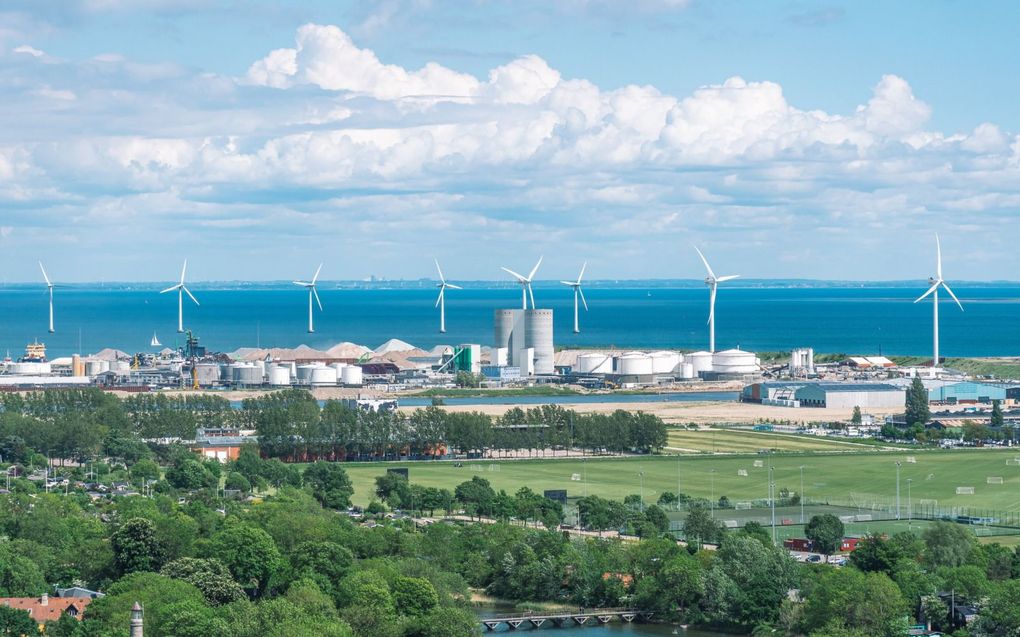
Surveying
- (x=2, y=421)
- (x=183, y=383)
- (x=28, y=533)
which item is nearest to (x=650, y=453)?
(x=2, y=421)

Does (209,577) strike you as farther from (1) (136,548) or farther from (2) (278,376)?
(2) (278,376)

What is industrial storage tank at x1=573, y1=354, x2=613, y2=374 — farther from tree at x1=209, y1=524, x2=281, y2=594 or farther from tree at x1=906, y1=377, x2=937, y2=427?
tree at x1=209, y1=524, x2=281, y2=594

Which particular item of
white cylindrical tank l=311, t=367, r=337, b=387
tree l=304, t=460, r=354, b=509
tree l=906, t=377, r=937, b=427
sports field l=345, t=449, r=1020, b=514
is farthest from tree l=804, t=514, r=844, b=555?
white cylindrical tank l=311, t=367, r=337, b=387

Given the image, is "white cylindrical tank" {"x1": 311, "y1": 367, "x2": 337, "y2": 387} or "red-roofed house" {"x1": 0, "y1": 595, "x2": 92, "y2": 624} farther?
"white cylindrical tank" {"x1": 311, "y1": 367, "x2": 337, "y2": 387}

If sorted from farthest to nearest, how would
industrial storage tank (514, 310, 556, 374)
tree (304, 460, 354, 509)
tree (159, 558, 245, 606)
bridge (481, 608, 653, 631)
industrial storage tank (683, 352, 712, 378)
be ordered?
industrial storage tank (514, 310, 556, 374) → industrial storage tank (683, 352, 712, 378) → tree (304, 460, 354, 509) → bridge (481, 608, 653, 631) → tree (159, 558, 245, 606)

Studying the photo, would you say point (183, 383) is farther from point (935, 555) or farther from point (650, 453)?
point (935, 555)

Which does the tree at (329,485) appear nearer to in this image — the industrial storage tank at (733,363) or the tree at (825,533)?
the tree at (825,533)
